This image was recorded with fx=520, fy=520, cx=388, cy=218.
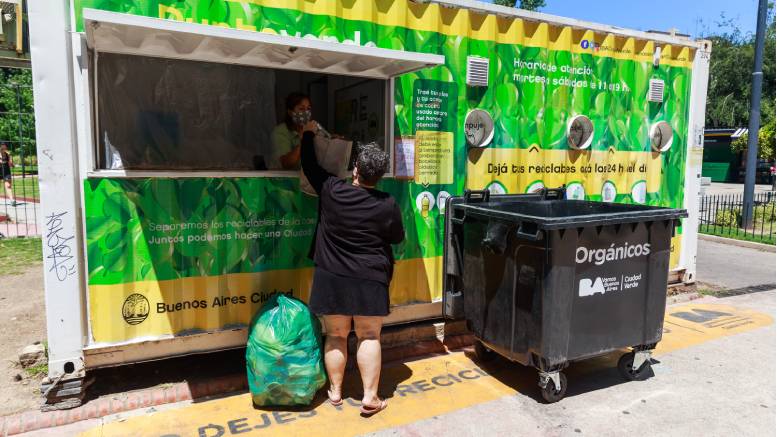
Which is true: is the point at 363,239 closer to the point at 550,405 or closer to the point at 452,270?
the point at 452,270

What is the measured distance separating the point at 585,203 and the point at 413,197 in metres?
1.62

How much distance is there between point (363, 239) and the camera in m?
3.54

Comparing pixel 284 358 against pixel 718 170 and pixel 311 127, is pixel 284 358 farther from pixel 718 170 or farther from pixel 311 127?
pixel 718 170

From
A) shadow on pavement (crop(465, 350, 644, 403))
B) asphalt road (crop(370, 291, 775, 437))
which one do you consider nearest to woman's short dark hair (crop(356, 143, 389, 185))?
asphalt road (crop(370, 291, 775, 437))

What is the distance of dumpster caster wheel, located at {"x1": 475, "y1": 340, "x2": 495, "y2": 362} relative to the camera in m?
4.52

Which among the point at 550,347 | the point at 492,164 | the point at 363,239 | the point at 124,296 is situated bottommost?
the point at 550,347

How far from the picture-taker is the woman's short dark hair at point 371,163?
11.6 ft

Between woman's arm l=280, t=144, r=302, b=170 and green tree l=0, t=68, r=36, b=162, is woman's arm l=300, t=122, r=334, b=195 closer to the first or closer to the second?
woman's arm l=280, t=144, r=302, b=170

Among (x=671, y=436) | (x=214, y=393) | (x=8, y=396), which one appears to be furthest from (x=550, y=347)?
(x=8, y=396)

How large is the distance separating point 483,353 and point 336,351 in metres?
1.47

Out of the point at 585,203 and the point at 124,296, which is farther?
the point at 585,203

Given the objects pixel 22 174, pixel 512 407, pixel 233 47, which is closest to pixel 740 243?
pixel 512 407

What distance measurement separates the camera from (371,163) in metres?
3.54

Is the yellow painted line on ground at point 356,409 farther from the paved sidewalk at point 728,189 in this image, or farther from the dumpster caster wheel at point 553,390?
the paved sidewalk at point 728,189
